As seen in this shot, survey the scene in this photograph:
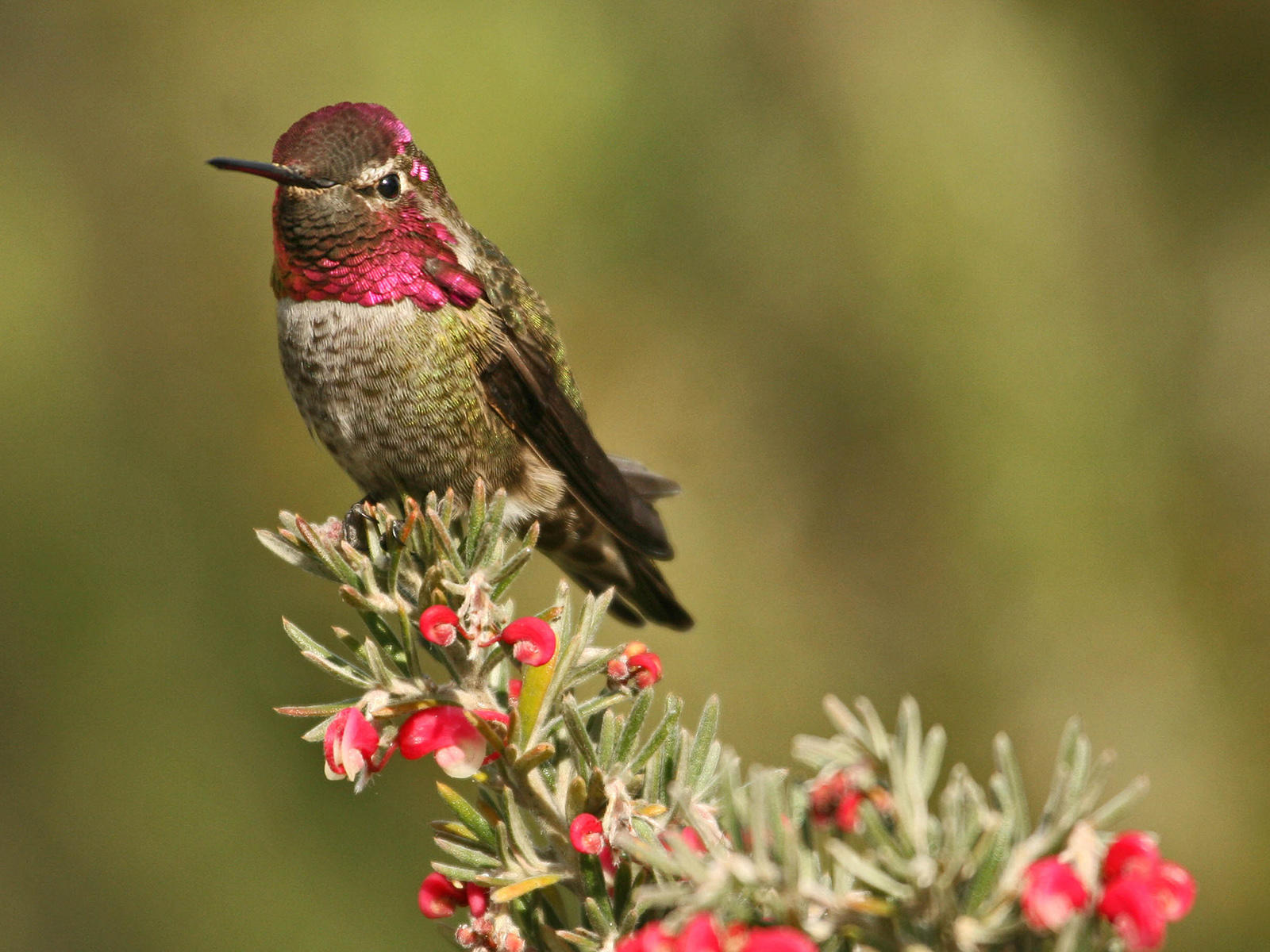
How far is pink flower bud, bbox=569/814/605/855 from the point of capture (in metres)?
0.85

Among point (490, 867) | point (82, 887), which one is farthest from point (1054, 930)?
point (82, 887)

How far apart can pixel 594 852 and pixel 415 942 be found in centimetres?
223

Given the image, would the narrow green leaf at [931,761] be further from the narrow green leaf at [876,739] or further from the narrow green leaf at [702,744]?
the narrow green leaf at [702,744]

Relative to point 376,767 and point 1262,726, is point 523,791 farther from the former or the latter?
point 1262,726

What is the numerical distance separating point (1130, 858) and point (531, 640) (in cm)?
45

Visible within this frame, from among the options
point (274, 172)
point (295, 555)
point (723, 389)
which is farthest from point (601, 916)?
point (723, 389)

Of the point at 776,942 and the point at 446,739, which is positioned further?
the point at 446,739

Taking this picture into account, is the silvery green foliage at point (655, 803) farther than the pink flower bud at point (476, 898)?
No

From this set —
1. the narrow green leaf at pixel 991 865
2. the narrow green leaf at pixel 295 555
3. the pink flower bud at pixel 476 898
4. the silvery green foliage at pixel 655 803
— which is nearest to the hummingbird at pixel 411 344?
the silvery green foliage at pixel 655 803

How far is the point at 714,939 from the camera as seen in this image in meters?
0.62

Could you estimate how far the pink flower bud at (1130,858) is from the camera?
2.15 feet

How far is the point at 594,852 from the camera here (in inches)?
33.6

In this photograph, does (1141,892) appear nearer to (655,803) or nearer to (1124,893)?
(1124,893)

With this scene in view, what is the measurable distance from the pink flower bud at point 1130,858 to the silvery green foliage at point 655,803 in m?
0.01
